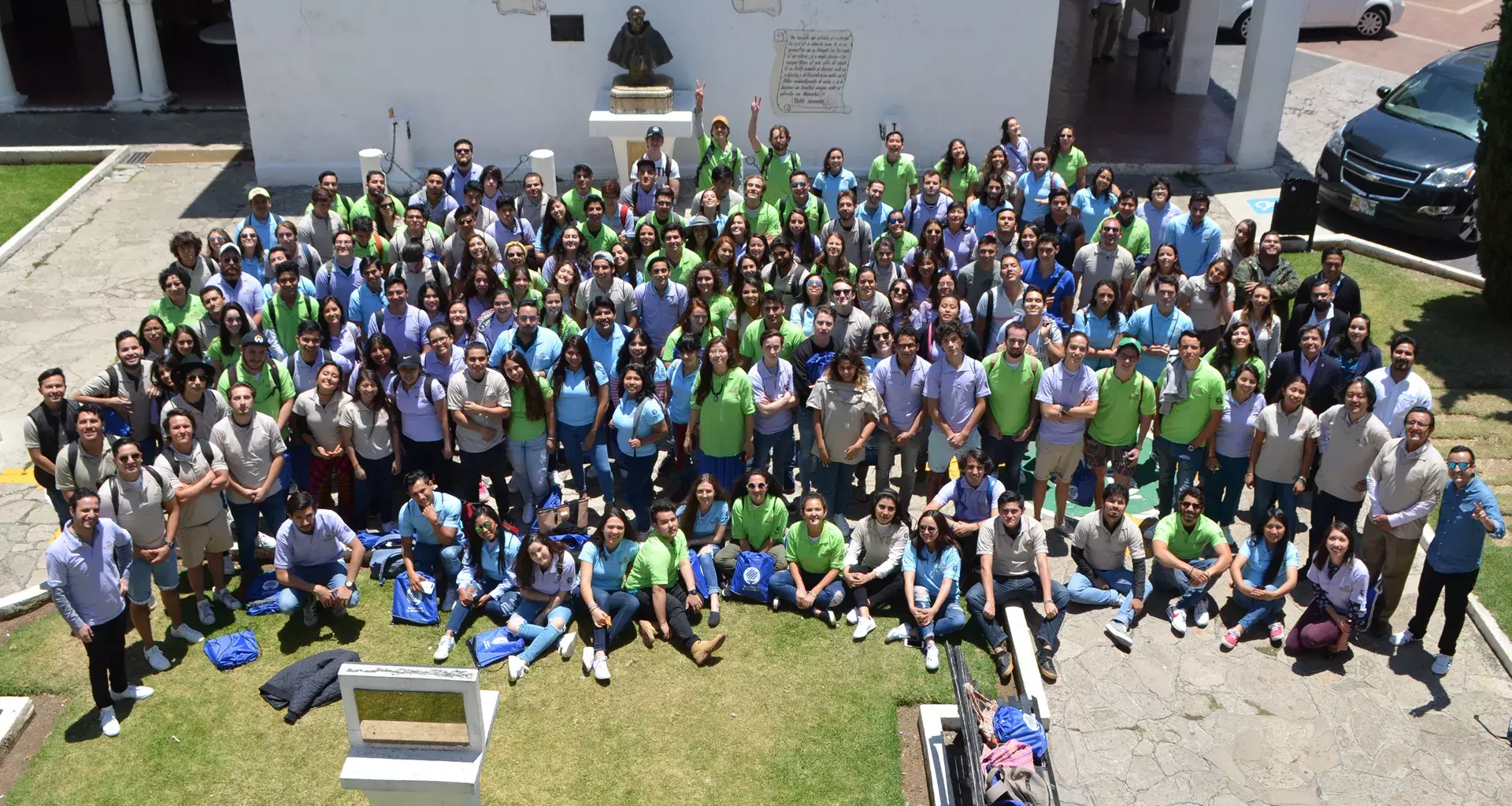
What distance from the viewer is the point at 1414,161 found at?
48.9 ft

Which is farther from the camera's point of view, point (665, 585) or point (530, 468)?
point (530, 468)

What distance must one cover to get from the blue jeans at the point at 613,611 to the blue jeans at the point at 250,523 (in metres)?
2.33

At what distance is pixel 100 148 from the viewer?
17.5 m

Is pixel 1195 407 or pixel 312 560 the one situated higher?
pixel 1195 407

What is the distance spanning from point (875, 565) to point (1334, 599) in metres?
3.02

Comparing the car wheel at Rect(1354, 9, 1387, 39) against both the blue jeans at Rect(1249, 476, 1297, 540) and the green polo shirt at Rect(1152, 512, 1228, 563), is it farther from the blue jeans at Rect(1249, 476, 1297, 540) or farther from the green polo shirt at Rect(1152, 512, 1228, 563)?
the green polo shirt at Rect(1152, 512, 1228, 563)

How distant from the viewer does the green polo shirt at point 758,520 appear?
30.6 ft

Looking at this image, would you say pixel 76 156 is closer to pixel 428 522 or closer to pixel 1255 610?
pixel 428 522

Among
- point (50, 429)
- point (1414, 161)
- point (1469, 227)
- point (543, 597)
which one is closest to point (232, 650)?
point (50, 429)

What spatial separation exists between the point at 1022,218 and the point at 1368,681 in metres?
5.72

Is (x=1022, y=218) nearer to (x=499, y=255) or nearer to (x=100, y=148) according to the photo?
(x=499, y=255)

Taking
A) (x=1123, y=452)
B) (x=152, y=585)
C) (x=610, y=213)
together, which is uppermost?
(x=610, y=213)

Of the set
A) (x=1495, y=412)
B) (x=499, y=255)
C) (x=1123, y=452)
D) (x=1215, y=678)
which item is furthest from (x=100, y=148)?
(x=1495, y=412)

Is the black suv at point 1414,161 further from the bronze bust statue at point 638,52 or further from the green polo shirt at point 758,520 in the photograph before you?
the green polo shirt at point 758,520
